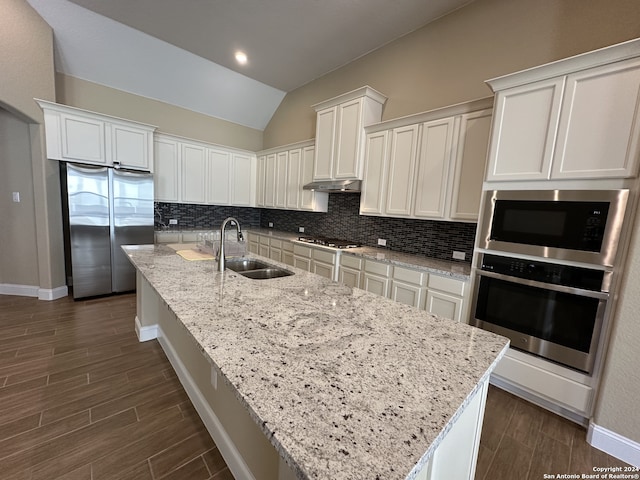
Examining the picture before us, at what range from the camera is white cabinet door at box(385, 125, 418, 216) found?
294cm

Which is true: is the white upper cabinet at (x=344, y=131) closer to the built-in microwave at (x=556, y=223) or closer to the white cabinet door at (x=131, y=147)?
the built-in microwave at (x=556, y=223)

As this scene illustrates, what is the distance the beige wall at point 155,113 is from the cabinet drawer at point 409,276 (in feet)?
14.6

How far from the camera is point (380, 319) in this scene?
3.90ft

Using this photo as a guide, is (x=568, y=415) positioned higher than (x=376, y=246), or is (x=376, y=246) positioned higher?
(x=376, y=246)

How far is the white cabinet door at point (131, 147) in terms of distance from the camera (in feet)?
12.2

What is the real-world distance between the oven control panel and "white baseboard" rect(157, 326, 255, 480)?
2144mm

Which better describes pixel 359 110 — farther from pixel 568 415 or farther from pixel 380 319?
pixel 568 415

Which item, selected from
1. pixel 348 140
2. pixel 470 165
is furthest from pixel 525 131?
pixel 348 140

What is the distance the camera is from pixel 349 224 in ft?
13.3

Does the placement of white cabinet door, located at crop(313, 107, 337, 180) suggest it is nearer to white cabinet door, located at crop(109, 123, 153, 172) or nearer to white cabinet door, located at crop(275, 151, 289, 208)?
white cabinet door, located at crop(275, 151, 289, 208)

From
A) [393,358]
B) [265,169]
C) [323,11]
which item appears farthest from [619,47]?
[265,169]

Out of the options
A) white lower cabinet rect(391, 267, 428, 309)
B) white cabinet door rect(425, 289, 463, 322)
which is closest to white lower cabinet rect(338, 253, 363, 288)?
white lower cabinet rect(391, 267, 428, 309)

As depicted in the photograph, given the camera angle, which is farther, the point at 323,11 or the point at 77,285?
the point at 77,285

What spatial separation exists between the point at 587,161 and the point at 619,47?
658 mm
